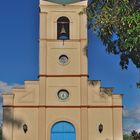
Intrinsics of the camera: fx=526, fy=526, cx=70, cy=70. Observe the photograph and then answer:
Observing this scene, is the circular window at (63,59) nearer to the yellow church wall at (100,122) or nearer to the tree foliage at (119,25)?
the yellow church wall at (100,122)

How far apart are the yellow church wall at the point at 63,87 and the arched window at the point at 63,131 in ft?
4.14

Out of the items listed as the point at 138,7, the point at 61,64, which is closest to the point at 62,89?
the point at 61,64

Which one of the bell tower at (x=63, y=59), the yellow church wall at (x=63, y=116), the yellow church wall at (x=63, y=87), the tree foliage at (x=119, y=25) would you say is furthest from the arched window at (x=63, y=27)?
the tree foliage at (x=119, y=25)

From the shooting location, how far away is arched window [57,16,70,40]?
32906 mm

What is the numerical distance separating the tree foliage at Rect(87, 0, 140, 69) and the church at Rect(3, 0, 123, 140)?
19.2ft

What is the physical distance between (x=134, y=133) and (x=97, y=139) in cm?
501

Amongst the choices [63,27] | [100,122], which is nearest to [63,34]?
[63,27]

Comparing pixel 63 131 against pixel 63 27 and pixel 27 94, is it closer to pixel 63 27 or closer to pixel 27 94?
pixel 27 94

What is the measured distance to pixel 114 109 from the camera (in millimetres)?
31703

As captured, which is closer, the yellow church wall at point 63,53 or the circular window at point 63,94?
the circular window at point 63,94

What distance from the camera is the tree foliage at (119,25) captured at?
22.3m

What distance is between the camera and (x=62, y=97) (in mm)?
31906

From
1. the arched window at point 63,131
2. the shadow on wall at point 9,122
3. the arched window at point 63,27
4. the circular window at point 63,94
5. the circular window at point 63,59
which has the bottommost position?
the arched window at point 63,131

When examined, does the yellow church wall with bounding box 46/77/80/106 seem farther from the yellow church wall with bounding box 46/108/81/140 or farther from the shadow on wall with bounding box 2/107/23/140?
the shadow on wall with bounding box 2/107/23/140
